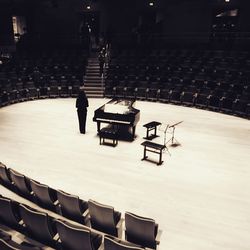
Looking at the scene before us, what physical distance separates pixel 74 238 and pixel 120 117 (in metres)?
4.37

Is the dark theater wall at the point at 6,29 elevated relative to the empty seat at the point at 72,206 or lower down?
elevated

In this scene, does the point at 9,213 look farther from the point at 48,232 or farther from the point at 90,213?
the point at 90,213

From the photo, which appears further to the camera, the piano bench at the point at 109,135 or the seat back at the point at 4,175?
the piano bench at the point at 109,135

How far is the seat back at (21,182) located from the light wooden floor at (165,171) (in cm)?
46

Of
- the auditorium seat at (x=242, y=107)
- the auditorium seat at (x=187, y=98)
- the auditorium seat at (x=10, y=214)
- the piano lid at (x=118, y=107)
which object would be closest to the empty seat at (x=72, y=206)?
the auditorium seat at (x=10, y=214)

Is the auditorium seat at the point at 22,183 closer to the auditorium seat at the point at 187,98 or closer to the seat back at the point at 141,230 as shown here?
the seat back at the point at 141,230

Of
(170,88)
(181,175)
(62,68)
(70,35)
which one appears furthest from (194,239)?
(70,35)

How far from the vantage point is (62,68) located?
42.4 ft

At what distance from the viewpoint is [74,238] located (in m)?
2.98

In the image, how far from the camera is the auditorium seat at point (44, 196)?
391cm

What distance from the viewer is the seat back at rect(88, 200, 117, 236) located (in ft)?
11.4

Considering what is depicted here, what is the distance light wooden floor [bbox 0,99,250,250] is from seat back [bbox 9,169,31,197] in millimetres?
456

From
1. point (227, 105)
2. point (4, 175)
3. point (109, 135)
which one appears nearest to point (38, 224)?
point (4, 175)

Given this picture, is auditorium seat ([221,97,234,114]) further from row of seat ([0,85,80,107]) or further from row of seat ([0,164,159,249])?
row of seat ([0,164,159,249])
